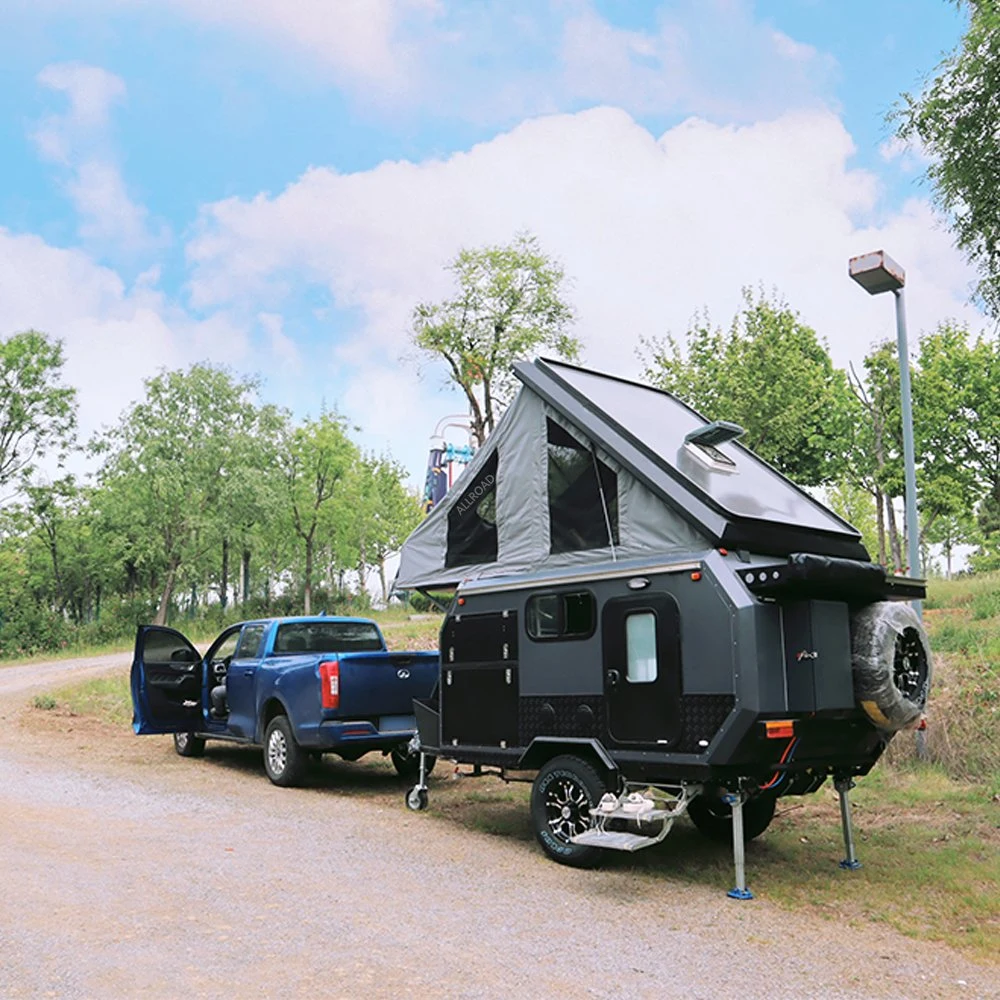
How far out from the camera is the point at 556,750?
24.7 ft

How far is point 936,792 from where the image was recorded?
9.30 m

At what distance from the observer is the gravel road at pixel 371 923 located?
4828 mm

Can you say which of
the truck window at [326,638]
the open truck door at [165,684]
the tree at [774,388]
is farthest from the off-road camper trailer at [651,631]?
the tree at [774,388]

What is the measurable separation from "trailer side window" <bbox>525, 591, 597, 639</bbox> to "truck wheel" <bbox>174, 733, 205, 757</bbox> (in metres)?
6.96

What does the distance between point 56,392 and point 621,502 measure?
37.8m

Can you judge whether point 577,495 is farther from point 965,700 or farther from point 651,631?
point 965,700

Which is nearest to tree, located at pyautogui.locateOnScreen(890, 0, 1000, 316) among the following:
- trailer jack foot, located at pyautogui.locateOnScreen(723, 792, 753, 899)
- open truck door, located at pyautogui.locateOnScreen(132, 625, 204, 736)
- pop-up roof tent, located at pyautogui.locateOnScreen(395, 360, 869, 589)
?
pop-up roof tent, located at pyautogui.locateOnScreen(395, 360, 869, 589)

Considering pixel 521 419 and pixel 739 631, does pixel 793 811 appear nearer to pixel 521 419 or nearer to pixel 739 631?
pixel 739 631

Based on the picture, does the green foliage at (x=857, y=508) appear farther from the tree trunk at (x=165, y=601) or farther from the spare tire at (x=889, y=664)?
the spare tire at (x=889, y=664)

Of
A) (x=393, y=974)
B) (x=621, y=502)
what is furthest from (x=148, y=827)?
(x=621, y=502)

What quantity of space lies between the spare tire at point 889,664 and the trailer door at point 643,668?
51.1 inches

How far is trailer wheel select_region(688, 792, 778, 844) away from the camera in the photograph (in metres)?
7.89

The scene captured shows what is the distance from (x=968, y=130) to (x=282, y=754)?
31.8ft

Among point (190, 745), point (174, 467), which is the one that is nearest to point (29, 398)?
point (174, 467)
